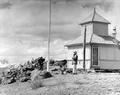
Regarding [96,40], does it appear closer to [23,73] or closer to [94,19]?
[94,19]

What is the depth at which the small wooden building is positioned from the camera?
3928 cm

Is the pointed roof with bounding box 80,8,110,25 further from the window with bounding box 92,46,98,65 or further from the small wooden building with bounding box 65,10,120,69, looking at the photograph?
the window with bounding box 92,46,98,65

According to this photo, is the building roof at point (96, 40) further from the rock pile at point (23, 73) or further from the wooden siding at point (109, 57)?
the rock pile at point (23, 73)

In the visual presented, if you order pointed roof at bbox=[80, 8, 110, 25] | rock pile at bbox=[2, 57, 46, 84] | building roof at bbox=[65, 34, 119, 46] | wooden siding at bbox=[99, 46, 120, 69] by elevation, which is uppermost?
pointed roof at bbox=[80, 8, 110, 25]

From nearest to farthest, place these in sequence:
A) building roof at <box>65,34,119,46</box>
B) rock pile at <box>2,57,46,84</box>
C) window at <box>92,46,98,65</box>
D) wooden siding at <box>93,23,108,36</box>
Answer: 1. rock pile at <box>2,57,46,84</box>
2. window at <box>92,46,98,65</box>
3. building roof at <box>65,34,119,46</box>
4. wooden siding at <box>93,23,108,36</box>

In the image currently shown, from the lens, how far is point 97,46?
39.3 m

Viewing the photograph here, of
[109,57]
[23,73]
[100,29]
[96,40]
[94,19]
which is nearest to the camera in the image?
[23,73]

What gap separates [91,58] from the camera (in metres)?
39.1

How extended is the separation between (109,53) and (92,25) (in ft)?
16.2

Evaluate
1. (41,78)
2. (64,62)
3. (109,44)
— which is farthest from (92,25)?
(41,78)

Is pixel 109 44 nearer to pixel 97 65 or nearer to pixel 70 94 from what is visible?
pixel 97 65

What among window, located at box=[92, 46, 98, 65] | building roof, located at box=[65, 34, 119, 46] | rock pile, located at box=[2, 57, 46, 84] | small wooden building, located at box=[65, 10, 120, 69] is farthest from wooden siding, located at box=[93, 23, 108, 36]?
rock pile, located at box=[2, 57, 46, 84]

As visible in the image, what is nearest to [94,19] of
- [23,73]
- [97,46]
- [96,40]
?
[96,40]

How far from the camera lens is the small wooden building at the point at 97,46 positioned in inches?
1547
